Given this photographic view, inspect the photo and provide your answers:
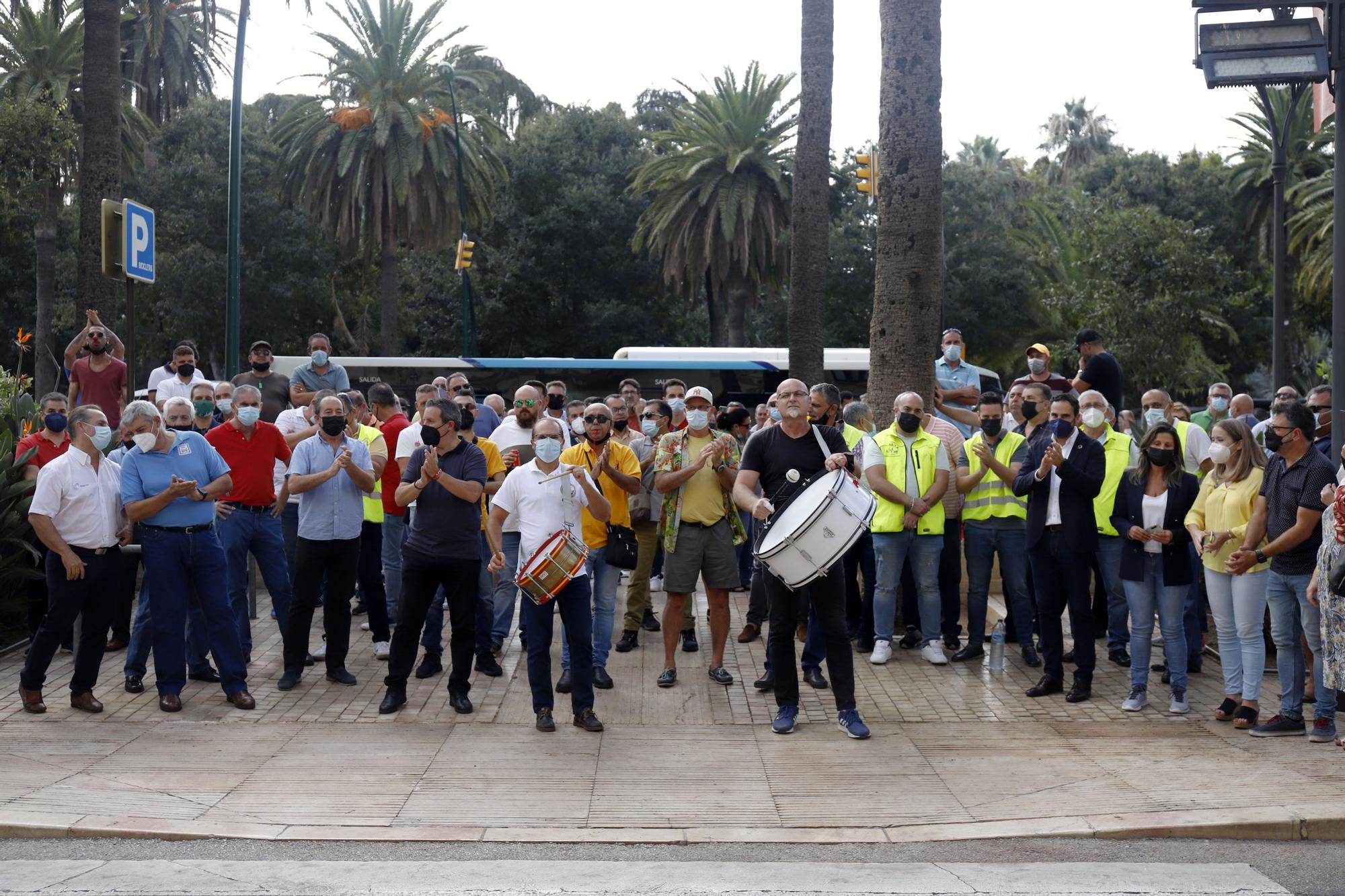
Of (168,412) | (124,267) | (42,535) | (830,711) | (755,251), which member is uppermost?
(755,251)

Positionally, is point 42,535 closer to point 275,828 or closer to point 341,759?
point 341,759

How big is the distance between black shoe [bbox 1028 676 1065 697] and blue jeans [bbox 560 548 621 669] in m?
3.02

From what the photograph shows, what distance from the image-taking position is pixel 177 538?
870cm

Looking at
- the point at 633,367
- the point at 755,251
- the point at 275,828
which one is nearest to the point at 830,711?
the point at 275,828

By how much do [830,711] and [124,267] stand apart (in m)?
6.82

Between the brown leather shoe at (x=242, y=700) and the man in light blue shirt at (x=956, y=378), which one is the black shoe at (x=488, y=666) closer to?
the brown leather shoe at (x=242, y=700)

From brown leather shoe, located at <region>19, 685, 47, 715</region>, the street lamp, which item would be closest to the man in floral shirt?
brown leather shoe, located at <region>19, 685, 47, 715</region>

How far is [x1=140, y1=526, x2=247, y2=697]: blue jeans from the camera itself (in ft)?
28.4

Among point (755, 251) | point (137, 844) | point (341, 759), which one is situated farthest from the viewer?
point (755, 251)

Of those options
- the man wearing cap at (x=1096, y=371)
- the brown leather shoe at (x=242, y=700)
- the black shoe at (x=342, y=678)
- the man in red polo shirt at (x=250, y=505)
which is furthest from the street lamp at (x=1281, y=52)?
the brown leather shoe at (x=242, y=700)

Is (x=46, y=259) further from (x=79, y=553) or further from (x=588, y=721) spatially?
(x=588, y=721)

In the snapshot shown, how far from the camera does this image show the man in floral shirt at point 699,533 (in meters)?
9.46

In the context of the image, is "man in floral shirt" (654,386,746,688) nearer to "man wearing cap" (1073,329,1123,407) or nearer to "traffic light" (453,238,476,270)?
"man wearing cap" (1073,329,1123,407)

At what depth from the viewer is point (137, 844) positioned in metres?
6.14
